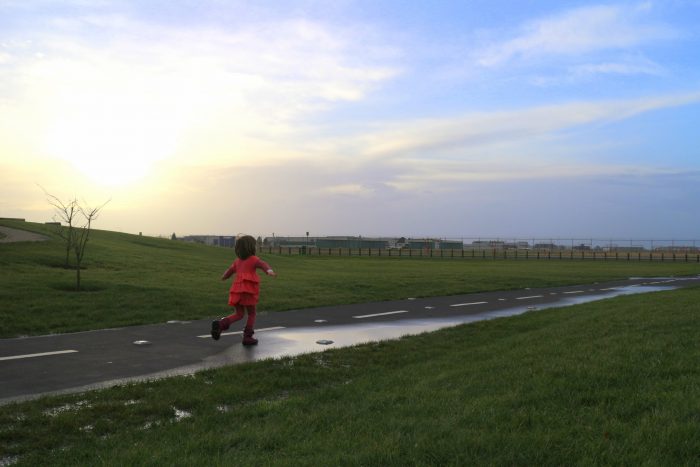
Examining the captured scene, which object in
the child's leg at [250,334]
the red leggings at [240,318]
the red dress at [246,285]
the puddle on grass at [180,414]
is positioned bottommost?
the puddle on grass at [180,414]

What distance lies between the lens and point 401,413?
4918mm

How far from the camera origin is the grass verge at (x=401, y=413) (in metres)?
3.92

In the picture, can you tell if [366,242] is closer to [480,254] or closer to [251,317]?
[480,254]

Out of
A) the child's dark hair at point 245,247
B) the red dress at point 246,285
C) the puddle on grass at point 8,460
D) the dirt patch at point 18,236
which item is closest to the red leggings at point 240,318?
the red dress at point 246,285

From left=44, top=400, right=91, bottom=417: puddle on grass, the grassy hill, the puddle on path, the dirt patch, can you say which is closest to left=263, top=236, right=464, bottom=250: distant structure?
the dirt patch

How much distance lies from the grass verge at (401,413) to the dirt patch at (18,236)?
20.4 m

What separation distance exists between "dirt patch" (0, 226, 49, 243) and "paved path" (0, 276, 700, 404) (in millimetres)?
16158

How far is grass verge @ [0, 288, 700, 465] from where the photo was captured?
3.92 metres

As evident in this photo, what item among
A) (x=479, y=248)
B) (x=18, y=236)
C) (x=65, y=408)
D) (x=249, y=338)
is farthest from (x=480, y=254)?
(x=65, y=408)

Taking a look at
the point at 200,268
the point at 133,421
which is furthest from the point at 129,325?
the point at 200,268

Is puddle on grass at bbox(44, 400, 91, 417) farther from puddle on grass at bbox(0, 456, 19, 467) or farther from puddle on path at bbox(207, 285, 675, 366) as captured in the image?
puddle on path at bbox(207, 285, 675, 366)

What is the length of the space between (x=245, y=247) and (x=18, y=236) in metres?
20.3

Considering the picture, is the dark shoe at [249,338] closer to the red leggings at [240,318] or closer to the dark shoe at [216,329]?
the red leggings at [240,318]

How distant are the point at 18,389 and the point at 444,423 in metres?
4.56
